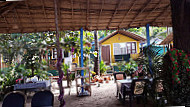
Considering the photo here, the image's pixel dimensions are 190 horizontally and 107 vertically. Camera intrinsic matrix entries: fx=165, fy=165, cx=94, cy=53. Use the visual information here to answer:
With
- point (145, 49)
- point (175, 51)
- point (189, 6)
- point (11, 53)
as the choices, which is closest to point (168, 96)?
→ point (175, 51)

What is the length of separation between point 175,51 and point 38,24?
476cm

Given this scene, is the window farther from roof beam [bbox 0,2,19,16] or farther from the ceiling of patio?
roof beam [bbox 0,2,19,16]

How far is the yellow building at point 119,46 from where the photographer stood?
51.9 feet

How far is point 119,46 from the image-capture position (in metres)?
16.7

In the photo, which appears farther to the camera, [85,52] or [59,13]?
[85,52]

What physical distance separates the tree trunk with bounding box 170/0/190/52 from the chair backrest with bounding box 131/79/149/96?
1.25 metres

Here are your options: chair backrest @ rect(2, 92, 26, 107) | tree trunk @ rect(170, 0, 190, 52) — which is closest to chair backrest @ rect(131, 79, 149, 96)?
tree trunk @ rect(170, 0, 190, 52)

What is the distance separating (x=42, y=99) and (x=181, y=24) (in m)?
3.23

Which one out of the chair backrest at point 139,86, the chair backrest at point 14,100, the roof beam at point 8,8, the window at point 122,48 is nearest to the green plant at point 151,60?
the chair backrest at point 139,86

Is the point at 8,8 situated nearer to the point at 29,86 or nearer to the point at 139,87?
the point at 29,86

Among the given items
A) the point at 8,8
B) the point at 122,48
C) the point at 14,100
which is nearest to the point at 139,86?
the point at 14,100

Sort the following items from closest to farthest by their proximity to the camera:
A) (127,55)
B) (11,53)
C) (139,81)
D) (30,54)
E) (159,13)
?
(139,81), (159,13), (30,54), (11,53), (127,55)

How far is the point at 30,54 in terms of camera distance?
8469 mm

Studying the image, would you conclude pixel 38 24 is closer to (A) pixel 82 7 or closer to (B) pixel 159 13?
(A) pixel 82 7
